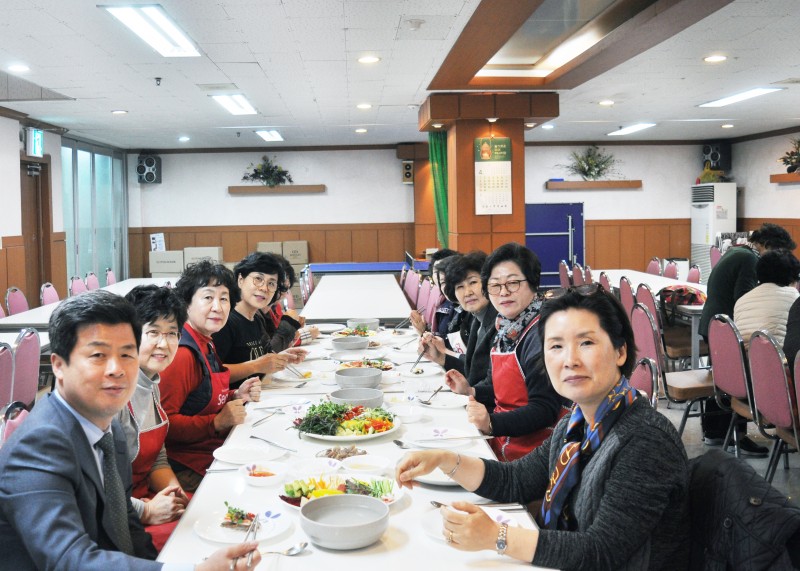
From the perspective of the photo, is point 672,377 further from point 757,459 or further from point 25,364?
point 25,364

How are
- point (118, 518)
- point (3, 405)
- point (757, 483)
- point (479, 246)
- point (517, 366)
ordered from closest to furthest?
point (757, 483), point (118, 518), point (517, 366), point (3, 405), point (479, 246)

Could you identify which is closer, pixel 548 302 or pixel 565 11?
pixel 548 302

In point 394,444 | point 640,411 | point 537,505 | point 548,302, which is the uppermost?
point 548,302

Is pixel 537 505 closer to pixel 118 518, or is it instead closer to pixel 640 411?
pixel 640 411

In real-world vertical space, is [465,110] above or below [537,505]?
above

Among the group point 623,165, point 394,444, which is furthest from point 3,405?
point 623,165

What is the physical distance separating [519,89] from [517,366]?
573cm

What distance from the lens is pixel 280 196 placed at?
45.9ft

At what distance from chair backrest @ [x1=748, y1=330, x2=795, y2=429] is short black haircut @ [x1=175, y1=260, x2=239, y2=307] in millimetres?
2509

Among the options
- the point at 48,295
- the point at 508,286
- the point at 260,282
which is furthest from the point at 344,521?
the point at 48,295

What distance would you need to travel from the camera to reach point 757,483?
1515mm

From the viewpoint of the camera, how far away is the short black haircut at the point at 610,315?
1812 millimetres

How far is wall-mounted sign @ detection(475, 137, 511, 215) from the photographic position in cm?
845

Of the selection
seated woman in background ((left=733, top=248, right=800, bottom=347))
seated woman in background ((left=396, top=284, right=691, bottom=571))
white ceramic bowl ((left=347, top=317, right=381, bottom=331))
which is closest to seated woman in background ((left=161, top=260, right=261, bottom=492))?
seated woman in background ((left=396, top=284, right=691, bottom=571))
